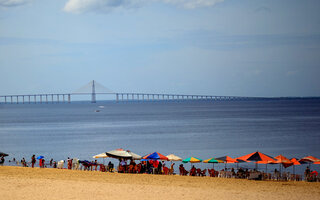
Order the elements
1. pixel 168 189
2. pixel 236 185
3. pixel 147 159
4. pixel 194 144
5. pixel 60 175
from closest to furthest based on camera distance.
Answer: pixel 168 189 → pixel 236 185 → pixel 60 175 → pixel 147 159 → pixel 194 144

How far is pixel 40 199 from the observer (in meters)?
14.9

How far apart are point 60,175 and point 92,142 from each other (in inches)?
1133

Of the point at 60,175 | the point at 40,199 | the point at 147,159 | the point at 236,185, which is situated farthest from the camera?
the point at 147,159

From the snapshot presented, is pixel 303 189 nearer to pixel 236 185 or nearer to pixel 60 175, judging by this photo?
pixel 236 185

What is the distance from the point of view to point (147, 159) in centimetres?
2438

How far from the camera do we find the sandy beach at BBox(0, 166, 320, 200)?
16.0 m

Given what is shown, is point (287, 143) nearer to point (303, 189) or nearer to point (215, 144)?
point (215, 144)

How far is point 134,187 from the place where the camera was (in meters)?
17.9

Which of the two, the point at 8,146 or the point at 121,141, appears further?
the point at 121,141

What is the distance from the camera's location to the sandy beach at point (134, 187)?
16.0 meters

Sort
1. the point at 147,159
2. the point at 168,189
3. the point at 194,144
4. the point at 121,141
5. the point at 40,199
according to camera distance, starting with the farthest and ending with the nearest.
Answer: the point at 121,141
the point at 194,144
the point at 147,159
the point at 168,189
the point at 40,199

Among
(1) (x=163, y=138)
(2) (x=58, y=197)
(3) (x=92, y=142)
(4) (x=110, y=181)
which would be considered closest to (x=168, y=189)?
(4) (x=110, y=181)

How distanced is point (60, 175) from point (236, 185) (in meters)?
8.28

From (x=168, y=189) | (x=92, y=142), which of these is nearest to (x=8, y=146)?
(x=92, y=142)
